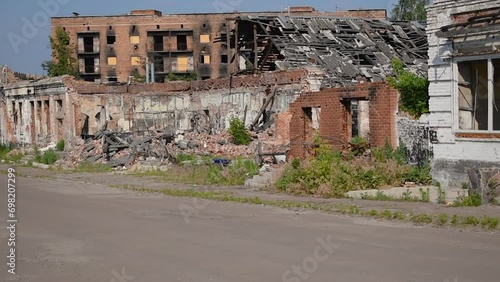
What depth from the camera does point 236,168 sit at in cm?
2134

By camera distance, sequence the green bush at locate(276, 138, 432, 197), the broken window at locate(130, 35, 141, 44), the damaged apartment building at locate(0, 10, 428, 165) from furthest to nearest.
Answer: the broken window at locate(130, 35, 141, 44) → the damaged apartment building at locate(0, 10, 428, 165) → the green bush at locate(276, 138, 432, 197)

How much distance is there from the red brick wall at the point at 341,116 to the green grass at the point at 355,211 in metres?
4.38

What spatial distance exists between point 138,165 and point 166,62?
48267 millimetres

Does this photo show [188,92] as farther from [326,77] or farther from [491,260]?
[491,260]

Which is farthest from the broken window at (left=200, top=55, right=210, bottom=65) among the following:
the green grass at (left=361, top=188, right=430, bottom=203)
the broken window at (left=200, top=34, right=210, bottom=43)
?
the green grass at (left=361, top=188, right=430, bottom=203)

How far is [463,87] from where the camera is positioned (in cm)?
1573

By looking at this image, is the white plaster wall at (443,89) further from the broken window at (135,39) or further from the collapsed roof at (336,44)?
the broken window at (135,39)

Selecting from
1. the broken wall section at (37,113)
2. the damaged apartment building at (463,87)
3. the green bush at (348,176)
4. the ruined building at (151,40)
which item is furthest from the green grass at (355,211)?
the ruined building at (151,40)

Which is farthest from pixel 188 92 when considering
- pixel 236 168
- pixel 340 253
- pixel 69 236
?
pixel 340 253

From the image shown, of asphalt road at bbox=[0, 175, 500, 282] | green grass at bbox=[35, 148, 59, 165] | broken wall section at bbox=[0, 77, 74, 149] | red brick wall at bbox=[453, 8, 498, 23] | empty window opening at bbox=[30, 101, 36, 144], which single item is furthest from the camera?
empty window opening at bbox=[30, 101, 36, 144]

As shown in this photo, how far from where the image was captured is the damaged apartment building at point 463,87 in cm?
1487

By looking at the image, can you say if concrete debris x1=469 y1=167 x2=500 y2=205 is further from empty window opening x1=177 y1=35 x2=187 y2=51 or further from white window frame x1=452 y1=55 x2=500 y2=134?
empty window opening x1=177 y1=35 x2=187 y2=51

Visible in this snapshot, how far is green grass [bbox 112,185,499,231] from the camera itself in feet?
36.1

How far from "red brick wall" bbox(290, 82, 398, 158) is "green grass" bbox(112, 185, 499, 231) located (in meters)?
4.38
